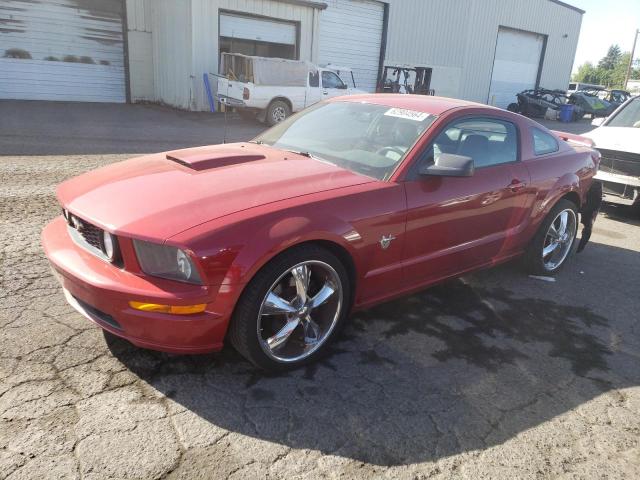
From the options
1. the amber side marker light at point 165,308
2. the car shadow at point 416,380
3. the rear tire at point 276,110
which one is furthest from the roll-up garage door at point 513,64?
the amber side marker light at point 165,308

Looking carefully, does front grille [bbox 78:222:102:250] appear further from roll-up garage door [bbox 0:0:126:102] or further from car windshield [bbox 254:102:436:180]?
roll-up garage door [bbox 0:0:126:102]

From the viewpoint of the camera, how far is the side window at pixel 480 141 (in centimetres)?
363

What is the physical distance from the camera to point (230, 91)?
15547 mm

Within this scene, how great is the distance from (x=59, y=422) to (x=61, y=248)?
3.23ft

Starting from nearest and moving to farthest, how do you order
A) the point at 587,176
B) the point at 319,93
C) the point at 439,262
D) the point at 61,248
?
the point at 61,248 → the point at 439,262 → the point at 587,176 → the point at 319,93

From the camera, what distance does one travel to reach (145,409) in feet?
8.29

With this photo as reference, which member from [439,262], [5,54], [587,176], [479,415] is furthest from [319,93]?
[479,415]

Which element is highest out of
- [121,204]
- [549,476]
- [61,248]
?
[121,204]

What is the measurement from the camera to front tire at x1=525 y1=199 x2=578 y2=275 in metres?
4.58

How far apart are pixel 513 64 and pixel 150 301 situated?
31179mm

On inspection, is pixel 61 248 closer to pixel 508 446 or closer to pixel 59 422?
pixel 59 422

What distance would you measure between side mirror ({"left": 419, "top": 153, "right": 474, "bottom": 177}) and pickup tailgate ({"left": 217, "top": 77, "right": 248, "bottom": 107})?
12.5 metres

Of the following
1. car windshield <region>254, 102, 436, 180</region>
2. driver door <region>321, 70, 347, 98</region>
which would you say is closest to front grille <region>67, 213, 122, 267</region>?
car windshield <region>254, 102, 436, 180</region>

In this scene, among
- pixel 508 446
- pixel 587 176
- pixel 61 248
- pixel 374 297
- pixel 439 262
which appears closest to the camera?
pixel 508 446
